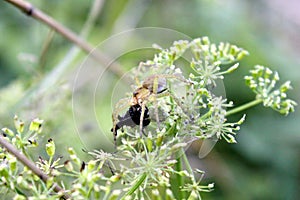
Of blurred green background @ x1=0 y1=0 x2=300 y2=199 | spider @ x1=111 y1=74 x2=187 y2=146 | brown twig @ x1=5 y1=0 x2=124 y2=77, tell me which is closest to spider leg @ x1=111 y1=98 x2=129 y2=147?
spider @ x1=111 y1=74 x2=187 y2=146

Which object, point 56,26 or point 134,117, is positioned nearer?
point 134,117

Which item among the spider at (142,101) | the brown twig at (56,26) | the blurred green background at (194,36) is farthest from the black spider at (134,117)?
the blurred green background at (194,36)

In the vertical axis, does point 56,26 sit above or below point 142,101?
above

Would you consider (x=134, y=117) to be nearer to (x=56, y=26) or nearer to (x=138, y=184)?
(x=138, y=184)

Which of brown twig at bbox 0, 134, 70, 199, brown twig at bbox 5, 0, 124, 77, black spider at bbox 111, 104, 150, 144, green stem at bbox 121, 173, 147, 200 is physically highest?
brown twig at bbox 5, 0, 124, 77

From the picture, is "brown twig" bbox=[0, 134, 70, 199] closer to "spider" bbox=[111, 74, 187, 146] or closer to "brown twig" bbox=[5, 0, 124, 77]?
"spider" bbox=[111, 74, 187, 146]

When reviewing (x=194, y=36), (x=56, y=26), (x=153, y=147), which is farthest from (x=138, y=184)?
(x=194, y=36)

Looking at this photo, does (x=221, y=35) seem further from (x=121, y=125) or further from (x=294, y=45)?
(x=121, y=125)
